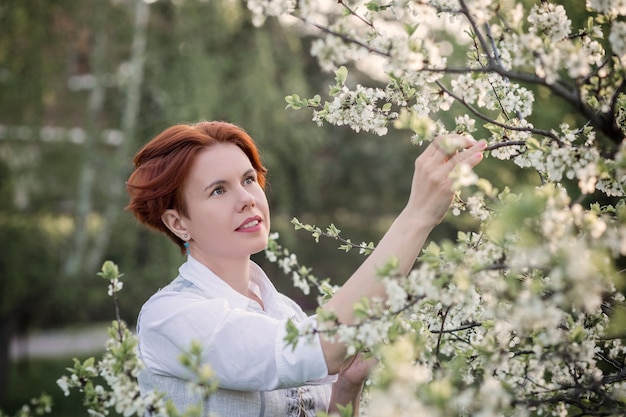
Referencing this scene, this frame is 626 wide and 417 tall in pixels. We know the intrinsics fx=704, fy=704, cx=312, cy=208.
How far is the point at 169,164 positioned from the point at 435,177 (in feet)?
2.92

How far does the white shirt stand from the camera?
1.58 meters

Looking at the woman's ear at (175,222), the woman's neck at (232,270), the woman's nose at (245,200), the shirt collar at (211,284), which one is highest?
the woman's nose at (245,200)

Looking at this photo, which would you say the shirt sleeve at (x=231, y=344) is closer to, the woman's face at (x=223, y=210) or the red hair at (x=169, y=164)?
the woman's face at (x=223, y=210)

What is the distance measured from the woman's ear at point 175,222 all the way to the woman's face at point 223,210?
40 millimetres

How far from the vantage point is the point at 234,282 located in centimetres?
217

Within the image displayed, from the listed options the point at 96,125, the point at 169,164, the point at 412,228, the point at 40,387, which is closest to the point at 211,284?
the point at 169,164

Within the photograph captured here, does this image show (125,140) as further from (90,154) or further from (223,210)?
(223,210)

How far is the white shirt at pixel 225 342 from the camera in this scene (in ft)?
5.20

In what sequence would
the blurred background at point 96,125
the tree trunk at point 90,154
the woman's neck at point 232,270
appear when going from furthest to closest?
the tree trunk at point 90,154 → the blurred background at point 96,125 → the woman's neck at point 232,270

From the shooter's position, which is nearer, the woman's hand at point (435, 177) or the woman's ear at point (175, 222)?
the woman's hand at point (435, 177)

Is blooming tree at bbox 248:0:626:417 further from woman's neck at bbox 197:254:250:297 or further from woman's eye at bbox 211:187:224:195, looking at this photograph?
woman's neck at bbox 197:254:250:297

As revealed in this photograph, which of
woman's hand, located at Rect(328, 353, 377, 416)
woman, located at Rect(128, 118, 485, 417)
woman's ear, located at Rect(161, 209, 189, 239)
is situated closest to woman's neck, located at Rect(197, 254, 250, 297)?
woman, located at Rect(128, 118, 485, 417)

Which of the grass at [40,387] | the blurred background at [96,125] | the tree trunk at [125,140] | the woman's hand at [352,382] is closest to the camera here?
the woman's hand at [352,382]

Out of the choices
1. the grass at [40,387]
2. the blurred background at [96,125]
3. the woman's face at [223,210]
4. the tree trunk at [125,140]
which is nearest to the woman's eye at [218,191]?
the woman's face at [223,210]
